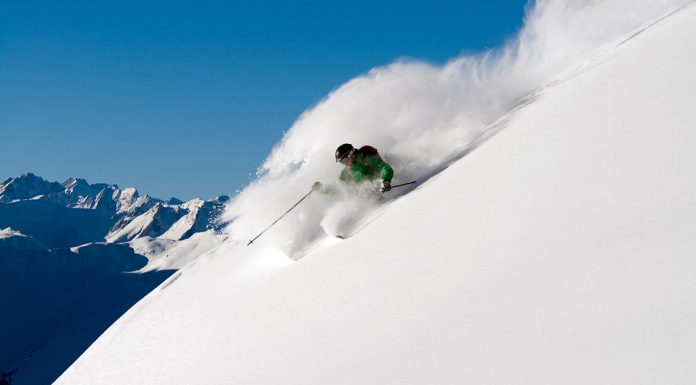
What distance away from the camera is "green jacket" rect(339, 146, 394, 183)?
9.70 meters

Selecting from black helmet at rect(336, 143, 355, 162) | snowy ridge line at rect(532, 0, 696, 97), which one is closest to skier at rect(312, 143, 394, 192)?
black helmet at rect(336, 143, 355, 162)

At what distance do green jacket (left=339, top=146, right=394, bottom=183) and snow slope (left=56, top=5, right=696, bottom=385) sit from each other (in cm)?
188

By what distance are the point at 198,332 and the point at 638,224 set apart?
5.19 m

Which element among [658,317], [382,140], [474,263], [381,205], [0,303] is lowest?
[658,317]

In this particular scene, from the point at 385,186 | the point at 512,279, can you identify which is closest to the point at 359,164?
the point at 385,186

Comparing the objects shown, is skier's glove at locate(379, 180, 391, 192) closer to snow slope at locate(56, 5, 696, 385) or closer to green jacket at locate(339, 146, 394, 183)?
green jacket at locate(339, 146, 394, 183)

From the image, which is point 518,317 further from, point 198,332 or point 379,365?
point 198,332

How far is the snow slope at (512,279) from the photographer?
2.75 metres

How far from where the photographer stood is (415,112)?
12.5m

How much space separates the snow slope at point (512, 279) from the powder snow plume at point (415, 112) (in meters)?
1.81

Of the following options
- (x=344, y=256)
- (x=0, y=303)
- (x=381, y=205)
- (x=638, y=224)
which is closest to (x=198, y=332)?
(x=344, y=256)

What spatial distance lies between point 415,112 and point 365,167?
337cm

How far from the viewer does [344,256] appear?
653cm

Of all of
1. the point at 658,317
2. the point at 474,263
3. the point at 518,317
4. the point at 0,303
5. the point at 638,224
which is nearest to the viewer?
the point at 658,317
